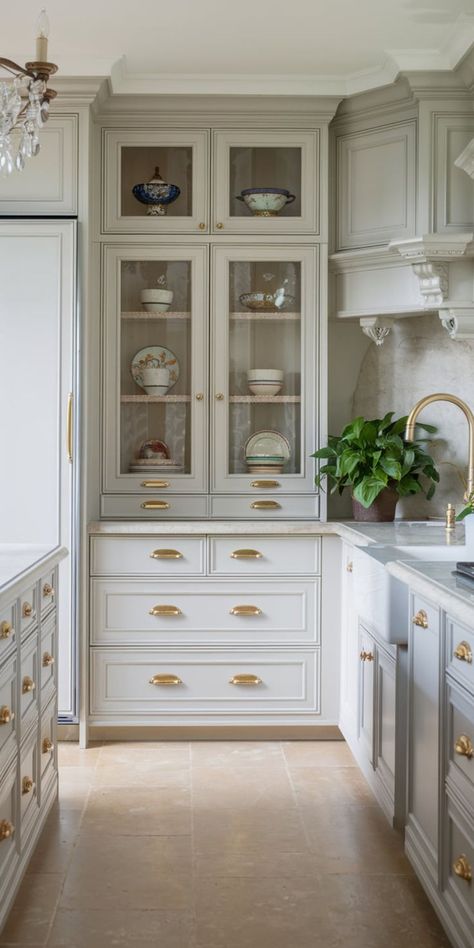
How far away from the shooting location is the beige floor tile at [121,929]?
2.29 metres

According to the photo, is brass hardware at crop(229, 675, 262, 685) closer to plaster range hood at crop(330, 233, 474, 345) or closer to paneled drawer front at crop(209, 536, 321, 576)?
paneled drawer front at crop(209, 536, 321, 576)

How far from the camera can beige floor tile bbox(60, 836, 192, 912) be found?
250cm

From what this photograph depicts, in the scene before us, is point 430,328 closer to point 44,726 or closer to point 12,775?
point 44,726

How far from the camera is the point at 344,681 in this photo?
375 cm

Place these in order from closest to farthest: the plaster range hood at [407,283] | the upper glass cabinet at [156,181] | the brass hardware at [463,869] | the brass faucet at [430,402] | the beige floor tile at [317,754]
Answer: the brass hardware at [463,869]
the brass faucet at [430,402]
the plaster range hood at [407,283]
the beige floor tile at [317,754]
the upper glass cabinet at [156,181]

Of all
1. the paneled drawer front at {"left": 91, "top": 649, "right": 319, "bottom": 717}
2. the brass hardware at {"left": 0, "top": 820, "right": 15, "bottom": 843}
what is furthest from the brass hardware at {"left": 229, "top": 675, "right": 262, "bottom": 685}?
the brass hardware at {"left": 0, "top": 820, "right": 15, "bottom": 843}

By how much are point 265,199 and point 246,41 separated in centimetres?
62

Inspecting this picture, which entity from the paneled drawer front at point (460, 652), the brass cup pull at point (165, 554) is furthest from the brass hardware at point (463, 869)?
the brass cup pull at point (165, 554)

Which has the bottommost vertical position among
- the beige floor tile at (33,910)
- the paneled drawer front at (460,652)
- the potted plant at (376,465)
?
the beige floor tile at (33,910)

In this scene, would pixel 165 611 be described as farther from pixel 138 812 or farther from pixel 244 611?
pixel 138 812

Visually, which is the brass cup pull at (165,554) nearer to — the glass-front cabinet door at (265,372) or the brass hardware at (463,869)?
the glass-front cabinet door at (265,372)

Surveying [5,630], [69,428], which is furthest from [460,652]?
[69,428]

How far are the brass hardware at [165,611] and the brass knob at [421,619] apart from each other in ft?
4.78

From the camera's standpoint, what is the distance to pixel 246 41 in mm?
3486
